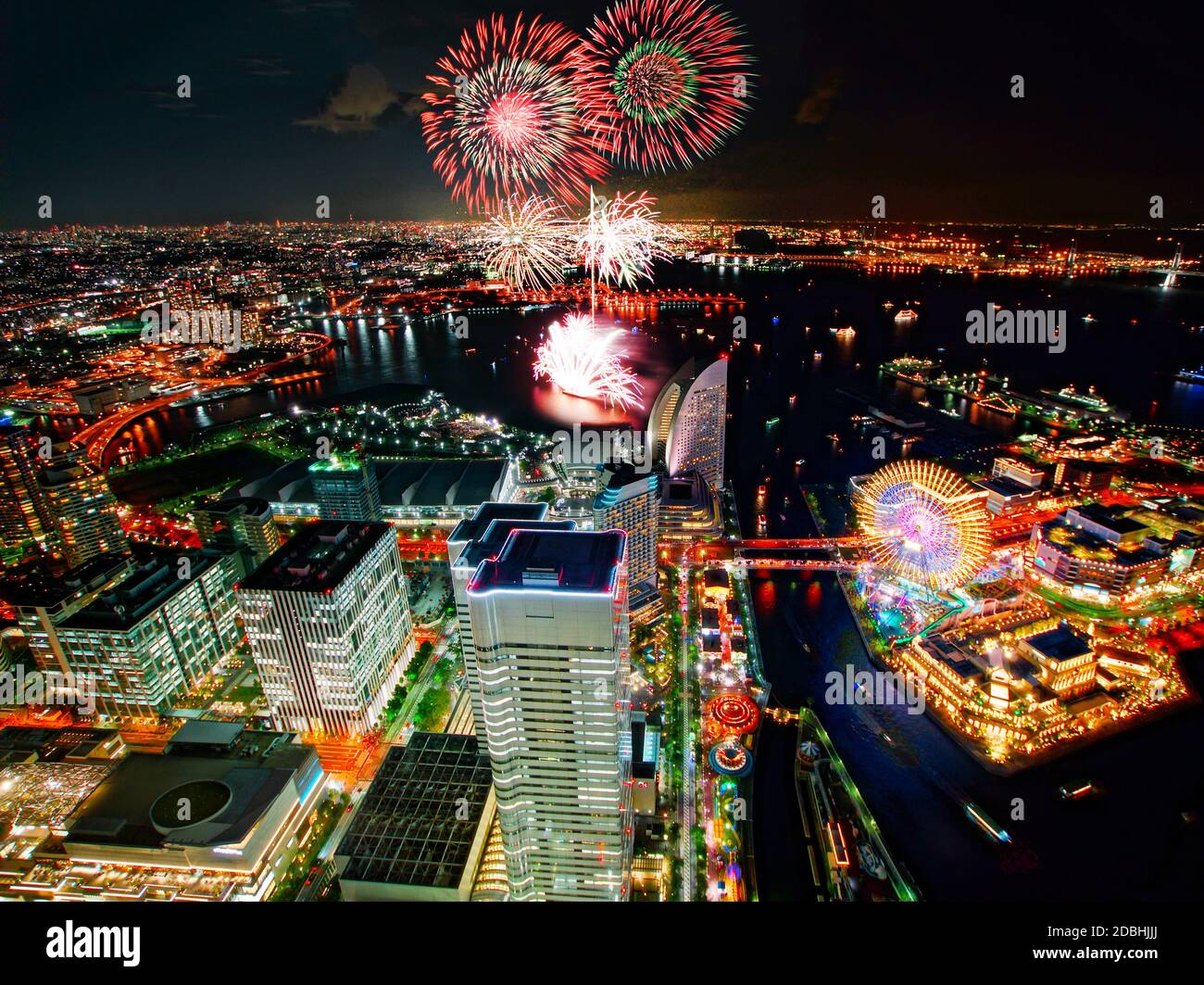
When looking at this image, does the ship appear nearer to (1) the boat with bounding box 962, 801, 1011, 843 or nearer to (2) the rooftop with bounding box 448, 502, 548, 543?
(2) the rooftop with bounding box 448, 502, 548, 543

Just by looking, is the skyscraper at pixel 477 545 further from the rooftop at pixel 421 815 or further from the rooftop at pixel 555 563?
the rooftop at pixel 555 563

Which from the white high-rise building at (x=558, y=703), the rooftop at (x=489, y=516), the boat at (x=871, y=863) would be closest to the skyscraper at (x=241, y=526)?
the rooftop at (x=489, y=516)

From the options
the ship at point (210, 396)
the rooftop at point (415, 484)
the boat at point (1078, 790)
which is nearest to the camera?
the boat at point (1078, 790)

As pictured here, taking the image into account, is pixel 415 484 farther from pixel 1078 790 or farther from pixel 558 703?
pixel 1078 790

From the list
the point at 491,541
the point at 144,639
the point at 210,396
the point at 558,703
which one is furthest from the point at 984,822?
the point at 210,396

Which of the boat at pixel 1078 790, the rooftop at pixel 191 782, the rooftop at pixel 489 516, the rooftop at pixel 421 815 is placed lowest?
the boat at pixel 1078 790

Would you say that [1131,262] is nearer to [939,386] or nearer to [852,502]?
[939,386]
